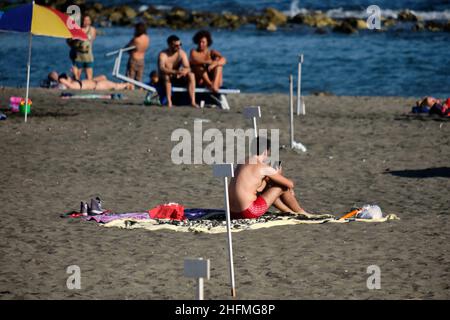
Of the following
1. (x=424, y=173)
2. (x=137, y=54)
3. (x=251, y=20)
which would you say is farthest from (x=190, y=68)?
(x=251, y=20)

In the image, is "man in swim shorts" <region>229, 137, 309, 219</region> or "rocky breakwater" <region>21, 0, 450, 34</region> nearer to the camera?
"man in swim shorts" <region>229, 137, 309, 219</region>

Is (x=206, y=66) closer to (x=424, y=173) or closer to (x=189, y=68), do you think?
(x=189, y=68)

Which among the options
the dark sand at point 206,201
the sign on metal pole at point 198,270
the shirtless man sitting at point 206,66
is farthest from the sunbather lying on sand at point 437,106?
the sign on metal pole at point 198,270

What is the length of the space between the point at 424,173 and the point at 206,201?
10.1ft

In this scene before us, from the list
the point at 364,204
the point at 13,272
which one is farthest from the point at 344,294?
the point at 364,204

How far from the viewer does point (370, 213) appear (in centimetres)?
1073

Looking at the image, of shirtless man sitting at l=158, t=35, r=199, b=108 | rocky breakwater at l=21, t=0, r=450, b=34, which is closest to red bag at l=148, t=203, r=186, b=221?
shirtless man sitting at l=158, t=35, r=199, b=108

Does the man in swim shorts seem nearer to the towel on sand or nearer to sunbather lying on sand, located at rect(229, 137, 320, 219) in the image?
sunbather lying on sand, located at rect(229, 137, 320, 219)

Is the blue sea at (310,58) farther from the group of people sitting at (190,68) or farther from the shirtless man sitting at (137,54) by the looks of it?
the group of people sitting at (190,68)

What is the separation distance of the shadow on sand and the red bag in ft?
11.8

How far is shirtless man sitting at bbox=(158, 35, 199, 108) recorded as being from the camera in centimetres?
1864

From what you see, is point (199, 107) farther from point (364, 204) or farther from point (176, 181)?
point (364, 204)

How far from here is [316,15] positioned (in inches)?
1799

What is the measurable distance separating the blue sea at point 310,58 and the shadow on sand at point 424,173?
1096cm
